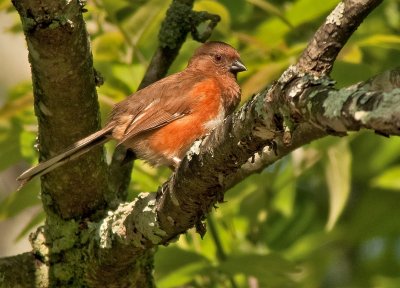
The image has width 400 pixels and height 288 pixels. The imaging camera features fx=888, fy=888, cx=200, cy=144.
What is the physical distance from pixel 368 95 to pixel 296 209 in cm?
413

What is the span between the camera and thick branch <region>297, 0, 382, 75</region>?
3049mm

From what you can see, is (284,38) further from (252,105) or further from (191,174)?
(252,105)

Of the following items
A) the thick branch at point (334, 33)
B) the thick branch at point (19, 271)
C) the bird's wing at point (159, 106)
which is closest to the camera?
the thick branch at point (334, 33)

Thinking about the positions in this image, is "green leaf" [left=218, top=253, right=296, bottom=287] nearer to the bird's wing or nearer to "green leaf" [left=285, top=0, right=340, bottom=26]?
the bird's wing

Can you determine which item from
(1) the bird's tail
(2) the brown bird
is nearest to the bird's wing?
(2) the brown bird

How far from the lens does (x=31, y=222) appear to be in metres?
5.05

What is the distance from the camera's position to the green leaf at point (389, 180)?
223 inches

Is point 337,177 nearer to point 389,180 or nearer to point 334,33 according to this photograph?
point 389,180

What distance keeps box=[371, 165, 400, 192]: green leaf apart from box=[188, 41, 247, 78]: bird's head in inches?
45.1

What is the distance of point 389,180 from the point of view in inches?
225

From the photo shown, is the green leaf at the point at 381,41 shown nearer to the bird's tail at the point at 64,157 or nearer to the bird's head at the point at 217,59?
the bird's head at the point at 217,59

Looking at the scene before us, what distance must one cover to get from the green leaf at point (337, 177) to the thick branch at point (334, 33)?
1884 mm

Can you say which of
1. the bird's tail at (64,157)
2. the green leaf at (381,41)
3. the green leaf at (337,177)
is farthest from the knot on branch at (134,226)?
the green leaf at (381,41)

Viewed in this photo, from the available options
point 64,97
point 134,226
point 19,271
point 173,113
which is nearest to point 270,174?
point 173,113
